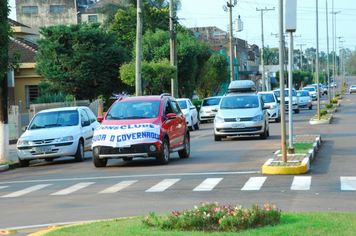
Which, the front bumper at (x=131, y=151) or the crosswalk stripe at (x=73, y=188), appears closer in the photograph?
the crosswalk stripe at (x=73, y=188)

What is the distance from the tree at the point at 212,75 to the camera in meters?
57.5

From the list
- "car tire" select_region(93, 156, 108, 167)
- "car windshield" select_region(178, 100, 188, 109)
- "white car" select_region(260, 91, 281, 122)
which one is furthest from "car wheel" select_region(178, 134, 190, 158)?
"white car" select_region(260, 91, 281, 122)

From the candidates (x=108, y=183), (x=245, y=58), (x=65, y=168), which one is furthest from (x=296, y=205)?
(x=245, y=58)

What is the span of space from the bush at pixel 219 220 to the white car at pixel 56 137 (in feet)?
38.3

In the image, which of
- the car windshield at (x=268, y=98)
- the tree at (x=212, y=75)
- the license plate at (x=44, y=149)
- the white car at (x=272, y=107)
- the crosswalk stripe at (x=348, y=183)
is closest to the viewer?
the crosswalk stripe at (x=348, y=183)

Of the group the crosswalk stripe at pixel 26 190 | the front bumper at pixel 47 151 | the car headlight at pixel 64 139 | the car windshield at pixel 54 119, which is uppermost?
the car windshield at pixel 54 119

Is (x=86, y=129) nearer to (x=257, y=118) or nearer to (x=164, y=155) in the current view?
(x=164, y=155)

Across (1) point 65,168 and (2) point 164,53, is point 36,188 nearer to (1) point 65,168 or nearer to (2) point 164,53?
(1) point 65,168

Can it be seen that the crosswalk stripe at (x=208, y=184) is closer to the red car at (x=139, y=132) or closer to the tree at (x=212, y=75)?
the red car at (x=139, y=132)


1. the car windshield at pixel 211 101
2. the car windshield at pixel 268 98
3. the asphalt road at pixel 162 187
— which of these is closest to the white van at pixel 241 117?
the asphalt road at pixel 162 187

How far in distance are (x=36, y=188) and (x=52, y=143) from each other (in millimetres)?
5248

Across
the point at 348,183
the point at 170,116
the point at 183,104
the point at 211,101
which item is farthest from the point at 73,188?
the point at 211,101

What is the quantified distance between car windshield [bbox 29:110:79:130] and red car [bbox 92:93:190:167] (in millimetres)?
2956

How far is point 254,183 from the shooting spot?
12.4m
